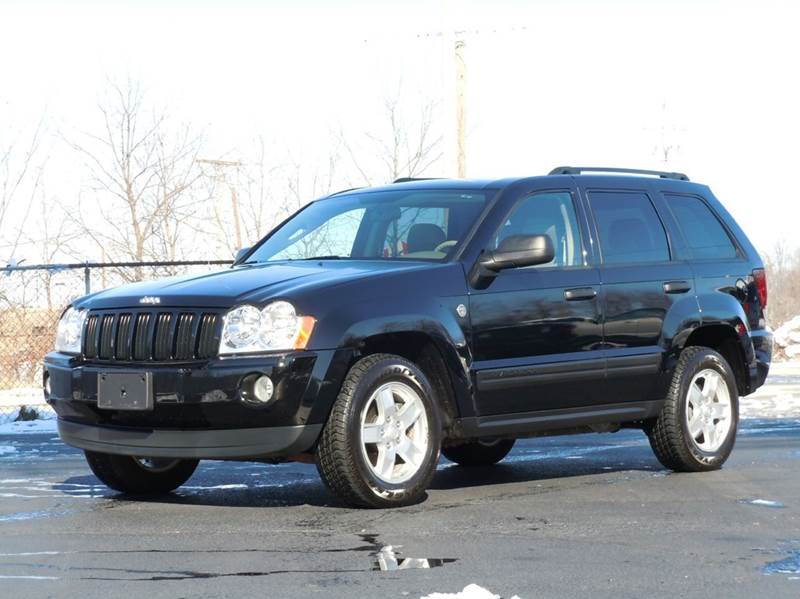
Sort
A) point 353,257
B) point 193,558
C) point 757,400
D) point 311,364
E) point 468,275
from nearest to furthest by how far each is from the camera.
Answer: point 193,558
point 311,364
point 468,275
point 353,257
point 757,400

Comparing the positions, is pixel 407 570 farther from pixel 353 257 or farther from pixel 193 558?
pixel 353 257

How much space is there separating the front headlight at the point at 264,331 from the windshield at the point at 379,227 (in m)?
1.21

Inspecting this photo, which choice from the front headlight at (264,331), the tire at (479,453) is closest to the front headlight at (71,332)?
the front headlight at (264,331)

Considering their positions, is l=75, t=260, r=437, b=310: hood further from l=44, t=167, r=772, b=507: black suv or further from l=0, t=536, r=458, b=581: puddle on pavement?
l=0, t=536, r=458, b=581: puddle on pavement

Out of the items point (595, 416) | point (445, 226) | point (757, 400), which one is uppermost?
point (445, 226)

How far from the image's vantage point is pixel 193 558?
584 centimetres

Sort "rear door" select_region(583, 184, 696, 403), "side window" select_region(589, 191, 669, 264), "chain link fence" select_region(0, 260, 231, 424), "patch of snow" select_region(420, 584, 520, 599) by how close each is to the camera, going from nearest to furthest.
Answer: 1. "patch of snow" select_region(420, 584, 520, 599)
2. "rear door" select_region(583, 184, 696, 403)
3. "side window" select_region(589, 191, 669, 264)
4. "chain link fence" select_region(0, 260, 231, 424)

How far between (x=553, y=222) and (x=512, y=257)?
84 centimetres

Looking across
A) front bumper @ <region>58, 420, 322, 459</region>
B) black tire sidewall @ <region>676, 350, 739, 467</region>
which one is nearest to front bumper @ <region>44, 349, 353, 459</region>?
front bumper @ <region>58, 420, 322, 459</region>

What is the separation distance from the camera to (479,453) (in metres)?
9.69

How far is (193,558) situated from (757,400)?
10.4 metres

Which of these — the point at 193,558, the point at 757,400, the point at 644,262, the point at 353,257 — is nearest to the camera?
the point at 193,558

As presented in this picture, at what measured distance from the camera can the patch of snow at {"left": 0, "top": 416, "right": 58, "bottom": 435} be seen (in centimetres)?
1256

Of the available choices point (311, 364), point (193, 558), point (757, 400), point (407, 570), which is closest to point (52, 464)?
point (311, 364)
